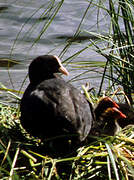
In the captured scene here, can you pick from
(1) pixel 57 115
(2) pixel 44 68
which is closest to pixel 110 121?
(2) pixel 44 68

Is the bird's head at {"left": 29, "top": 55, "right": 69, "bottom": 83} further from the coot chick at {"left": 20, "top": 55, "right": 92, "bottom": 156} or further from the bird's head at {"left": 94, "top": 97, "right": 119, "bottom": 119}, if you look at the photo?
the bird's head at {"left": 94, "top": 97, "right": 119, "bottom": 119}

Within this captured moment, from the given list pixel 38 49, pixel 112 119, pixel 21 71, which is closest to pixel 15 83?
pixel 21 71

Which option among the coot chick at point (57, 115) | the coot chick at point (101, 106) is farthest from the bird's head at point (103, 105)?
the coot chick at point (57, 115)

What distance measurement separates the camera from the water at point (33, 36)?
581 cm

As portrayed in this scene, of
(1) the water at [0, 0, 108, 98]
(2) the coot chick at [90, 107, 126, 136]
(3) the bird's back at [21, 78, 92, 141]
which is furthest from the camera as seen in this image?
(1) the water at [0, 0, 108, 98]

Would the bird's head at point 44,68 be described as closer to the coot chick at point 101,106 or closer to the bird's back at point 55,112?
the bird's back at point 55,112

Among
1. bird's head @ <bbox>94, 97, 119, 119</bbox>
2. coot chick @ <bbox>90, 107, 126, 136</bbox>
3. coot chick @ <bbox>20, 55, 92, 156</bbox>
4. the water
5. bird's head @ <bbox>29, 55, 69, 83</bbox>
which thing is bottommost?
the water

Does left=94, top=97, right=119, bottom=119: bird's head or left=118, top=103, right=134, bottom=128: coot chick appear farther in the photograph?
left=118, top=103, right=134, bottom=128: coot chick

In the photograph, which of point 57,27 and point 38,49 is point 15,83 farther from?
point 57,27

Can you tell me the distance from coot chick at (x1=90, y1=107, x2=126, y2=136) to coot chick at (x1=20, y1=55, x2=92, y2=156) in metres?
0.37

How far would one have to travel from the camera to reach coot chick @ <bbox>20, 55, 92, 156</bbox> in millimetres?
2547

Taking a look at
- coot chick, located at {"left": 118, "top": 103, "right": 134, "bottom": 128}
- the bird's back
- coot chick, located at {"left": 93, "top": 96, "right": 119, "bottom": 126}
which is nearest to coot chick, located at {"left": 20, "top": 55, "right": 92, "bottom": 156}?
the bird's back

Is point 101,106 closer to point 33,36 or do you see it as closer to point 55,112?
point 55,112

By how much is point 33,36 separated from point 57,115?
14.2 ft
